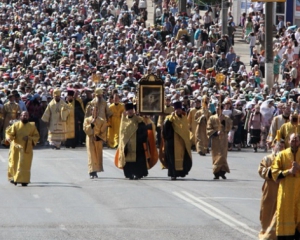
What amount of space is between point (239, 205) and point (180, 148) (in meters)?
5.36

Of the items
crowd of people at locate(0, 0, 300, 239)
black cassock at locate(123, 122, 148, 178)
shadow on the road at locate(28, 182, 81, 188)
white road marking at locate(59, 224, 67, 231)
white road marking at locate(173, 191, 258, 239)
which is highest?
crowd of people at locate(0, 0, 300, 239)

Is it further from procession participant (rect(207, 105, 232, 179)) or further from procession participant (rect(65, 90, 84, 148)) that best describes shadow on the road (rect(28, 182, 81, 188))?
procession participant (rect(65, 90, 84, 148))

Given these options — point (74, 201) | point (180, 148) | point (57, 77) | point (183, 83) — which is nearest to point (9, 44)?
point (57, 77)

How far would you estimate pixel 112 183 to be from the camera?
26109mm

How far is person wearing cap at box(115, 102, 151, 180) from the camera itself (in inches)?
1070

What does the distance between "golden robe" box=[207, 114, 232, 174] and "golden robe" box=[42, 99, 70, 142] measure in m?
9.84

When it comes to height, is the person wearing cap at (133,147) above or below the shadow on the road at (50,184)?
above

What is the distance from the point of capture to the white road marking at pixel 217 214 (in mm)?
19219

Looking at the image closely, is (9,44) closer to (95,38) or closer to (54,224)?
(95,38)

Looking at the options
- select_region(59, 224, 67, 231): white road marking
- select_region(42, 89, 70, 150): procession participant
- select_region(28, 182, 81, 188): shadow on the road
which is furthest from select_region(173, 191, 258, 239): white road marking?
select_region(42, 89, 70, 150): procession participant

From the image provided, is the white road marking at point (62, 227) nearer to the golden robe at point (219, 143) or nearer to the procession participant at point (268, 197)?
the procession participant at point (268, 197)

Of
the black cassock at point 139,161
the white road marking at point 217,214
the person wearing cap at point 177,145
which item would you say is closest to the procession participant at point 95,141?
the black cassock at point 139,161

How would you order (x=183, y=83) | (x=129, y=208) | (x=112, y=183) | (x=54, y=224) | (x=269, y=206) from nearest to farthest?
(x=269, y=206) → (x=54, y=224) → (x=129, y=208) → (x=112, y=183) → (x=183, y=83)

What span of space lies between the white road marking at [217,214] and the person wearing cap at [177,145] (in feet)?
10.8
